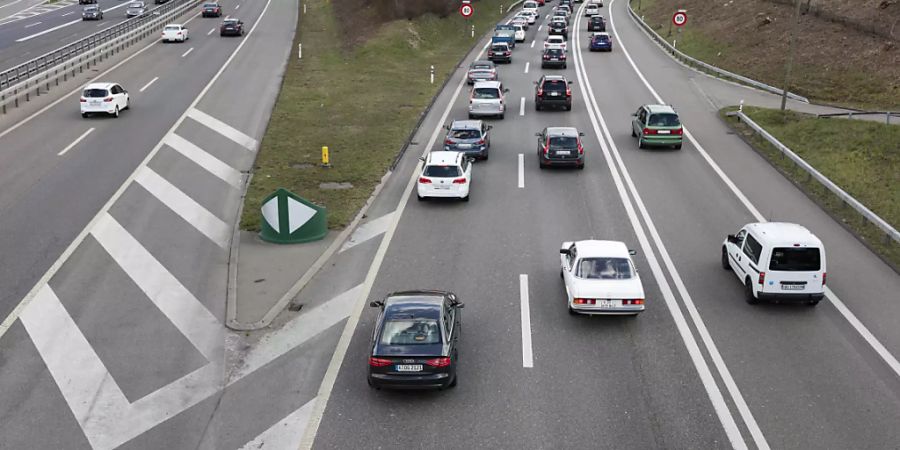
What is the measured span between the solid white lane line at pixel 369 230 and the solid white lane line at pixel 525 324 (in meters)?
5.11

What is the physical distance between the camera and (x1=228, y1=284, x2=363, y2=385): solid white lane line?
15.9 metres

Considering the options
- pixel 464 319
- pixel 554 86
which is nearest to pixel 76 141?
pixel 554 86

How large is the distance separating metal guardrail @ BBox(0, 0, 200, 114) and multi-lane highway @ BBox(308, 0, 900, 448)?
22.4 m

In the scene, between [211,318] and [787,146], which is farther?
[787,146]

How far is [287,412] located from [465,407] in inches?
125

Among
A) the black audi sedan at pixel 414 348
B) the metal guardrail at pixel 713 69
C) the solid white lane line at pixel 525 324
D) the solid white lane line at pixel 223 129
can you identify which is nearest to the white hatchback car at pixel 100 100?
the solid white lane line at pixel 223 129

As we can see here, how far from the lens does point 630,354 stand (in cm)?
1605

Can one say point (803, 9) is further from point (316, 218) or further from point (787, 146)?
point (316, 218)

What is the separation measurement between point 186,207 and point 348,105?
1590 cm

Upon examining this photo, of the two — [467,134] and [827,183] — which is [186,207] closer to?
[467,134]

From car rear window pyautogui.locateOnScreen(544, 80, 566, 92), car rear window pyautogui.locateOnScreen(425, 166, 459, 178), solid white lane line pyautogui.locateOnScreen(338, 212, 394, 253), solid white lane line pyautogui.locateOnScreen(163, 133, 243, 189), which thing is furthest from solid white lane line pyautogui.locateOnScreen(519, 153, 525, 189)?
solid white lane line pyautogui.locateOnScreen(163, 133, 243, 189)

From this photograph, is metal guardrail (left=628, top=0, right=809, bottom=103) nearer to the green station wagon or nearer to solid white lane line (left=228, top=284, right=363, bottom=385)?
the green station wagon

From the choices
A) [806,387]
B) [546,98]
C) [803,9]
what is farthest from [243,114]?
[803,9]

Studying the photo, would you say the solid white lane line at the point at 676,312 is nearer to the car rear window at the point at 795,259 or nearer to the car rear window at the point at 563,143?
the car rear window at the point at 563,143
